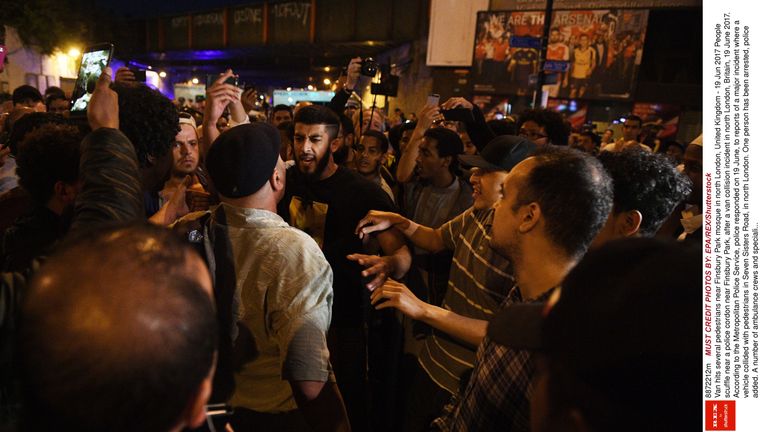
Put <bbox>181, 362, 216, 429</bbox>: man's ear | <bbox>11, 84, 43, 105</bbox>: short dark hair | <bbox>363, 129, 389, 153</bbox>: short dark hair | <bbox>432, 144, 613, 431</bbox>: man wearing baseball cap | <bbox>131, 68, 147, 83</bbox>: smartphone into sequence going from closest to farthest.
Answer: <bbox>181, 362, 216, 429</bbox>: man's ear, <bbox>432, 144, 613, 431</bbox>: man wearing baseball cap, <bbox>131, 68, 147, 83</bbox>: smartphone, <bbox>363, 129, 389, 153</bbox>: short dark hair, <bbox>11, 84, 43, 105</bbox>: short dark hair

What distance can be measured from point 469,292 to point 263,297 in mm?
1152

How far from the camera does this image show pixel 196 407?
0.86m

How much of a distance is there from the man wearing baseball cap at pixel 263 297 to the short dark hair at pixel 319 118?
1.50m

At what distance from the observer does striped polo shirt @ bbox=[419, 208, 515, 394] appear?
229 centimetres

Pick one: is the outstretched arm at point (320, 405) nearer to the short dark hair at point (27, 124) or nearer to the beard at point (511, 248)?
the beard at point (511, 248)

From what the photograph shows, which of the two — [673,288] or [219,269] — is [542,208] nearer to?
[673,288]

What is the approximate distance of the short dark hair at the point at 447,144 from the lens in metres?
4.27

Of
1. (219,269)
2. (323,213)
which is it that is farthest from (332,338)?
(219,269)

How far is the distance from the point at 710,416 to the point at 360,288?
1.98 meters

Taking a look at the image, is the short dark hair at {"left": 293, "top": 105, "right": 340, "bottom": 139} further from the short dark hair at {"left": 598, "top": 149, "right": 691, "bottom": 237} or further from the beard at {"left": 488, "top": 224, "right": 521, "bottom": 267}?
the short dark hair at {"left": 598, "top": 149, "right": 691, "bottom": 237}

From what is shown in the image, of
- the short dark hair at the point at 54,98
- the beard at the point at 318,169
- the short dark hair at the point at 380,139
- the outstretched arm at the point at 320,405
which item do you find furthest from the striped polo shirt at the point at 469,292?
the short dark hair at the point at 54,98

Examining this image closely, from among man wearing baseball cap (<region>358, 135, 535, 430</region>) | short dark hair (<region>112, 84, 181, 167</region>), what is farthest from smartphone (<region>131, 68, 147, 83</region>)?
man wearing baseball cap (<region>358, 135, 535, 430</region>)

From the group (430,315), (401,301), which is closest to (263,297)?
(401,301)

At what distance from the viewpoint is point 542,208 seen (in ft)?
5.68
